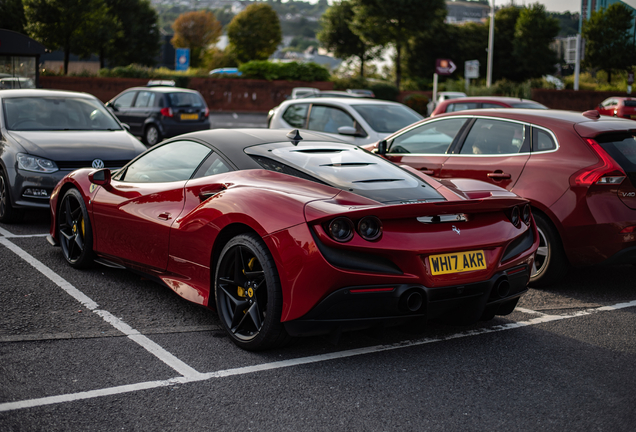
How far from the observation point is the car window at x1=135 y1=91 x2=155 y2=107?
1914cm

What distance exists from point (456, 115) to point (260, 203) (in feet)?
11.7

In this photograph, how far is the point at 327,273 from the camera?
3.53 metres

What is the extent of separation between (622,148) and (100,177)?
429cm

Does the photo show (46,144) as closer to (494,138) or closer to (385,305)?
(494,138)

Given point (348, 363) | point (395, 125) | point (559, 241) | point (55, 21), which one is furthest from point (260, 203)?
point (55, 21)

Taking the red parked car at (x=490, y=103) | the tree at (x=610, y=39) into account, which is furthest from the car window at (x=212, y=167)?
the tree at (x=610, y=39)

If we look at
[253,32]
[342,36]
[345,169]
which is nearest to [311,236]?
[345,169]

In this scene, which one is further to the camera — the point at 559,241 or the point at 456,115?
the point at 456,115

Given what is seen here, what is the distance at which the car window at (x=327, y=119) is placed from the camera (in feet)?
35.4

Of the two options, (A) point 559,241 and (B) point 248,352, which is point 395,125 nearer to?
(A) point 559,241

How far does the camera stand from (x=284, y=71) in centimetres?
4347

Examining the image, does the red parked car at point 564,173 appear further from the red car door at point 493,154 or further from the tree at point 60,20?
the tree at point 60,20

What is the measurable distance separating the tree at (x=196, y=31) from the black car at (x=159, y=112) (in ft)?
225

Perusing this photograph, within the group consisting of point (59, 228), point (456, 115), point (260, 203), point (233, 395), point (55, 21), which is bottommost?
point (233, 395)
